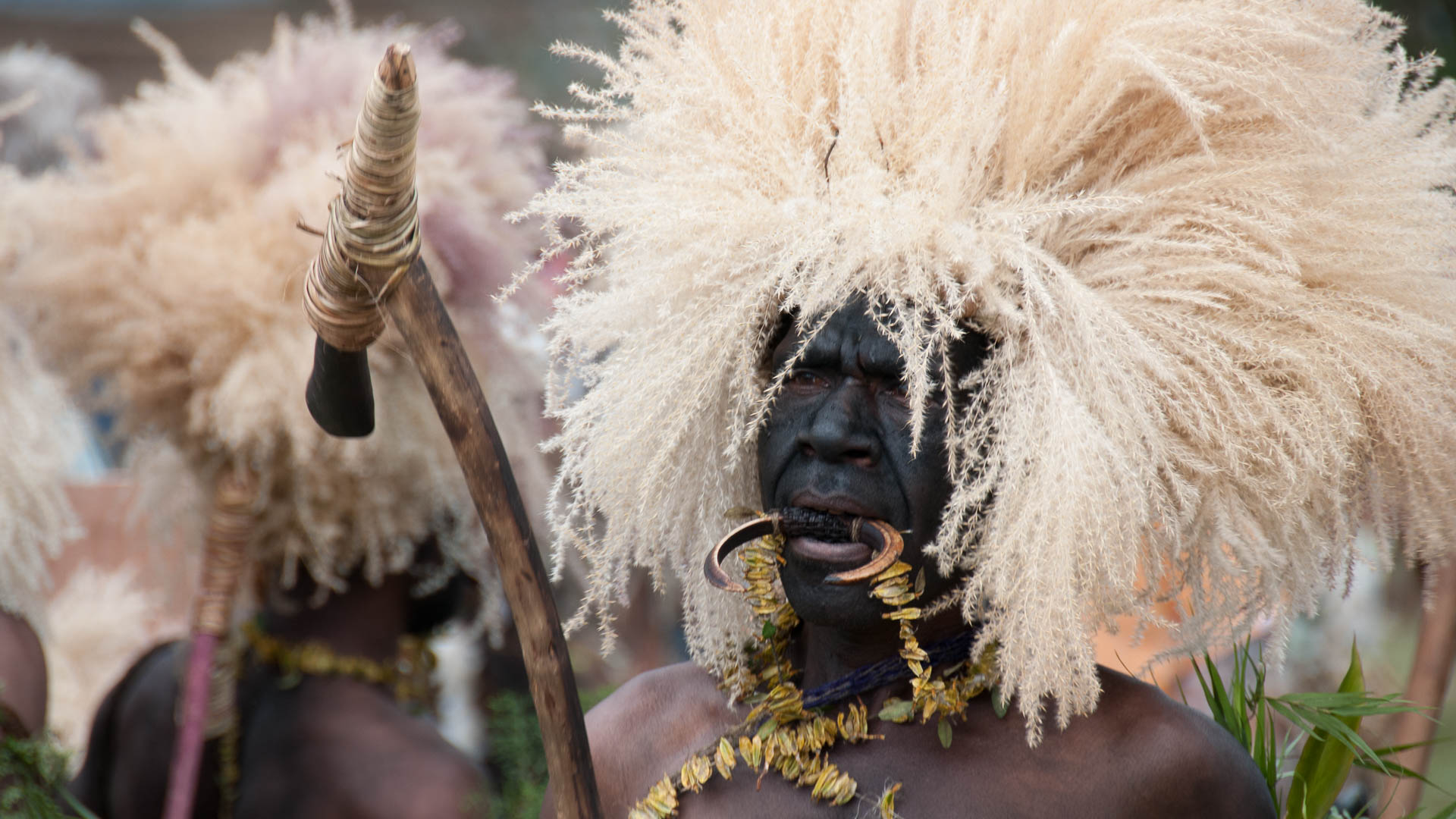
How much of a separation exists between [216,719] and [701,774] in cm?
152

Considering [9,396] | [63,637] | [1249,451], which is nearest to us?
[1249,451]

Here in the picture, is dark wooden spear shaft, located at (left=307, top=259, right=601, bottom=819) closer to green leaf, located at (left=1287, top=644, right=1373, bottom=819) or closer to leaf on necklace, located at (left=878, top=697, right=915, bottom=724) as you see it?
leaf on necklace, located at (left=878, top=697, right=915, bottom=724)

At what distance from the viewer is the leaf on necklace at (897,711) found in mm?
1939

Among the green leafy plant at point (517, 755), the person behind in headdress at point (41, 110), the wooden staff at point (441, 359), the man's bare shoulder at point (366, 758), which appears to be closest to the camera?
the wooden staff at point (441, 359)

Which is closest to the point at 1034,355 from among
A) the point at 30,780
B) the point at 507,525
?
the point at 507,525

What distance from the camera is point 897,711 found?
76.7 inches

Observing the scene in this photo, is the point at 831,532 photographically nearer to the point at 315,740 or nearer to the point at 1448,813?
the point at 1448,813

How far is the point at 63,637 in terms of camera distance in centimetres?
422

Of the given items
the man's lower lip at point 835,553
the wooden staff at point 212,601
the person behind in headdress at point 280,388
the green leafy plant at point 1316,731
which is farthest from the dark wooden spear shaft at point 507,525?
the wooden staff at point 212,601

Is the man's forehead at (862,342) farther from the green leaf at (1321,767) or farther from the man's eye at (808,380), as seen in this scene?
the green leaf at (1321,767)

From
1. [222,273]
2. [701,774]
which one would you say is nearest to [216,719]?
[222,273]

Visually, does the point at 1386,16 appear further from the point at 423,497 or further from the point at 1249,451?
the point at 423,497

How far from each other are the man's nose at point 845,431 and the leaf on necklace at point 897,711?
1.25ft

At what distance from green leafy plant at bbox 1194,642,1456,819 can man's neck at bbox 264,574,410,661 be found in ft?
6.29
